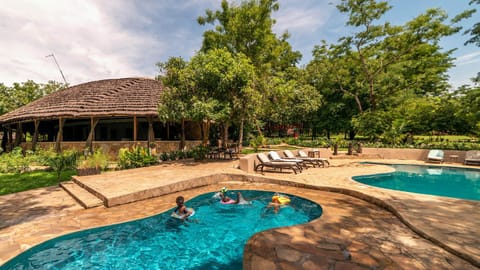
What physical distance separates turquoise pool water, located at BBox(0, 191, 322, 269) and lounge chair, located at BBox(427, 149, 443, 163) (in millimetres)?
14397

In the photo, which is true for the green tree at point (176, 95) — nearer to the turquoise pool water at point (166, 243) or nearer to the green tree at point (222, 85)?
the green tree at point (222, 85)

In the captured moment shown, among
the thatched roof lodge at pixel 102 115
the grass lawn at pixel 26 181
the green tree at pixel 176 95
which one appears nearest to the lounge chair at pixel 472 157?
the green tree at pixel 176 95

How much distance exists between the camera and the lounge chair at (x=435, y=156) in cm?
1531

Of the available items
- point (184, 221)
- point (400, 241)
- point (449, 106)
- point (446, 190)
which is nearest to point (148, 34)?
point (184, 221)

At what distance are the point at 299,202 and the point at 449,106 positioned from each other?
74.2ft

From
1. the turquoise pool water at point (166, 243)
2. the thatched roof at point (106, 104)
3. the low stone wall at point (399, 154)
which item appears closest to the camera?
the turquoise pool water at point (166, 243)

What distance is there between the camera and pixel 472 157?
47.3 feet

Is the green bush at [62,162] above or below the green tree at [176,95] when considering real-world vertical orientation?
below

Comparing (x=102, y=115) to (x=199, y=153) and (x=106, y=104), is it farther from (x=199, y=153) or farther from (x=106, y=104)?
(x=199, y=153)

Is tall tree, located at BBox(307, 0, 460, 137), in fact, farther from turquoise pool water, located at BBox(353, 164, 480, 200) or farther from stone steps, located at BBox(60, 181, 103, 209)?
stone steps, located at BBox(60, 181, 103, 209)

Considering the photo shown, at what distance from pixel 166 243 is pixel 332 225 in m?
3.90

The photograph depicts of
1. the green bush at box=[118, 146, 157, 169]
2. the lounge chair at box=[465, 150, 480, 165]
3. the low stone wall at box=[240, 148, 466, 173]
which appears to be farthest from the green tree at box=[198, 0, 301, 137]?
the lounge chair at box=[465, 150, 480, 165]

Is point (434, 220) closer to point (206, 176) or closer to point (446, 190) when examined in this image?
point (446, 190)

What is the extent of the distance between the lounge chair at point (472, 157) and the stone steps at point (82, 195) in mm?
21280
